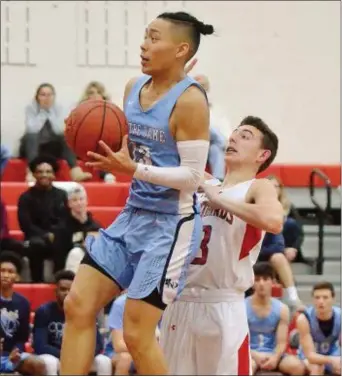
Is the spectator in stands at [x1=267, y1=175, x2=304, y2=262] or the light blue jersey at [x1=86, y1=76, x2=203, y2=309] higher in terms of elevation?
the light blue jersey at [x1=86, y1=76, x2=203, y2=309]

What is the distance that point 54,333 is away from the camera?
325 inches

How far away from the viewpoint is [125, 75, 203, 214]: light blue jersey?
4.93 meters

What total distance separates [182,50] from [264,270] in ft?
12.8

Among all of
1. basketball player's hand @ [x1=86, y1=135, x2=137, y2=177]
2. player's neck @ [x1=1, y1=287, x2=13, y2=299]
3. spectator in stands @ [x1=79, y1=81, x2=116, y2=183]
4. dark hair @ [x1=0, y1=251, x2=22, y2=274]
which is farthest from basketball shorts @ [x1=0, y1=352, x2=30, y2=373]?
basketball player's hand @ [x1=86, y1=135, x2=137, y2=177]

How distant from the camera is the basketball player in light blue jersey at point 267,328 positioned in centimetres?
845

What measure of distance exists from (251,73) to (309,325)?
15.8 ft

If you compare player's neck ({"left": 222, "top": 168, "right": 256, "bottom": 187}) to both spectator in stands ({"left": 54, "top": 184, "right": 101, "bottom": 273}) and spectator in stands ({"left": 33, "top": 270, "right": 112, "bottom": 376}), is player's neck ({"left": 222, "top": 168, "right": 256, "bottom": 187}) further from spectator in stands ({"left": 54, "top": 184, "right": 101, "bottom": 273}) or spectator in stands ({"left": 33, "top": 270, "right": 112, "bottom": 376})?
spectator in stands ({"left": 54, "top": 184, "right": 101, "bottom": 273})

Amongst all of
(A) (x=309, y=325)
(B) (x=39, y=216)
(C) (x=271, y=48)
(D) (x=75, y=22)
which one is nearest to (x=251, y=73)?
(C) (x=271, y=48)

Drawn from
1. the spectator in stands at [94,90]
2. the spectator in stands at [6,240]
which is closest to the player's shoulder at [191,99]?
the spectator in stands at [6,240]

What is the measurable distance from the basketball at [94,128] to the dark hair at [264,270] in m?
3.83

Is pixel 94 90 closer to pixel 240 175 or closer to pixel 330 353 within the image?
pixel 330 353

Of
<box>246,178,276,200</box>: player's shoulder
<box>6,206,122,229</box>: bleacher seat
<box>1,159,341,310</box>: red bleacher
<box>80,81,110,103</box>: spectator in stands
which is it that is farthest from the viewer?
<box>80,81,110,103</box>: spectator in stands

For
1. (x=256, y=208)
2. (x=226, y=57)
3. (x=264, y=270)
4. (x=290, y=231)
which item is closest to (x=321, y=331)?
(x=264, y=270)

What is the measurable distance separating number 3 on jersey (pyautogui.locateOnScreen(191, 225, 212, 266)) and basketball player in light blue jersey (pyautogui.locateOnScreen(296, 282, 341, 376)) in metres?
3.11
